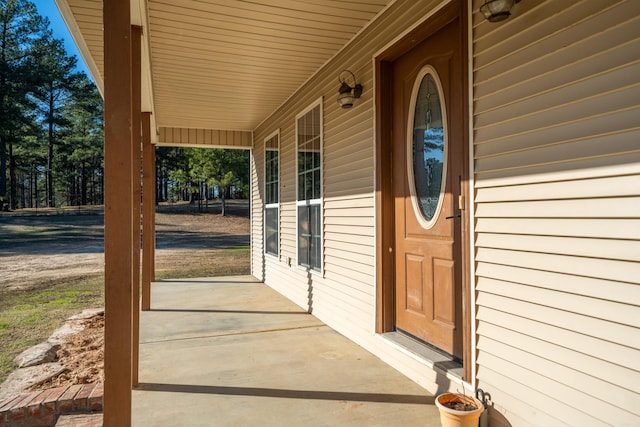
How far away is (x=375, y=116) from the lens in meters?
3.47

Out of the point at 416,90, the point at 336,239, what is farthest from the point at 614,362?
the point at 336,239

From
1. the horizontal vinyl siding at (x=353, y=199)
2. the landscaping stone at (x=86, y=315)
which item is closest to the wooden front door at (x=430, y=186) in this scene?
the horizontal vinyl siding at (x=353, y=199)

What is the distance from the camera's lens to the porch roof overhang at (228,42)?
3236 millimetres

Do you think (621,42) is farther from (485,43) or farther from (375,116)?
(375,116)

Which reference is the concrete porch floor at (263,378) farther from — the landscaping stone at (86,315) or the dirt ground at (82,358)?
the landscaping stone at (86,315)

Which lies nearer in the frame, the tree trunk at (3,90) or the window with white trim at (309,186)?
the window with white trim at (309,186)

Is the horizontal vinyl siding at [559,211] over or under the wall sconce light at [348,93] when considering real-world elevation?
under

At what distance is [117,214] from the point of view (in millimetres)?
2018

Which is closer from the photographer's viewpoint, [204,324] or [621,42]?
[621,42]

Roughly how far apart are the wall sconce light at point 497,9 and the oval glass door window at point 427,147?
75 centimetres

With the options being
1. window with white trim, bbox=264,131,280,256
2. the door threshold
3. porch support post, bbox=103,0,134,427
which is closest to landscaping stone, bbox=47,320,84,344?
porch support post, bbox=103,0,134,427

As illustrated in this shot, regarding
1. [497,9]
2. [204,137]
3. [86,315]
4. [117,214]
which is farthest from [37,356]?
[204,137]

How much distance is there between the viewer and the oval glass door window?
9.33 feet

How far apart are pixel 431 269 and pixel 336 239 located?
155 centimetres
